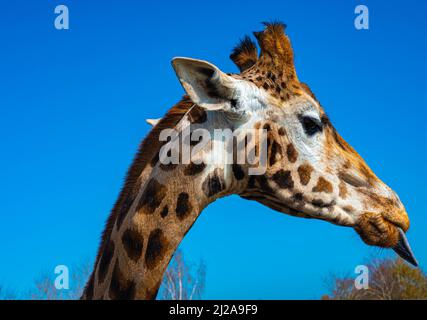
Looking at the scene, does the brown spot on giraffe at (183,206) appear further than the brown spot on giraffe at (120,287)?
Yes

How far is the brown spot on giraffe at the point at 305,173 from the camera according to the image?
14.8 ft

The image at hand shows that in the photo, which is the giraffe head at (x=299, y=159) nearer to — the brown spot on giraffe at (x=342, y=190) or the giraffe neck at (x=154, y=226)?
the brown spot on giraffe at (x=342, y=190)

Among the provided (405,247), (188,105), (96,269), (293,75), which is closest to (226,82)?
(188,105)

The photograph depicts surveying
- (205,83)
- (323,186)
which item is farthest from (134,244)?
(323,186)

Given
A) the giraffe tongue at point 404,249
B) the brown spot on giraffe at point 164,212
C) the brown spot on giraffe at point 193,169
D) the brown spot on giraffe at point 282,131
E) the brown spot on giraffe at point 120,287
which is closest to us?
the brown spot on giraffe at point 120,287

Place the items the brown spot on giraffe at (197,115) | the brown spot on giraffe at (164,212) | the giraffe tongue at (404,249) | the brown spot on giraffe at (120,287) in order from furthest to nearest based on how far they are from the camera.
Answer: the giraffe tongue at (404,249)
the brown spot on giraffe at (197,115)
the brown spot on giraffe at (164,212)
the brown spot on giraffe at (120,287)

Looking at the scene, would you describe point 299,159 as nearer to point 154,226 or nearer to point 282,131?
point 282,131

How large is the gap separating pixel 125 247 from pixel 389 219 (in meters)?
2.27

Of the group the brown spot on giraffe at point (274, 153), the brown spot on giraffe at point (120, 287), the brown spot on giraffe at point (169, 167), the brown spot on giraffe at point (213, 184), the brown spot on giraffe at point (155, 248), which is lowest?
the brown spot on giraffe at point (120, 287)

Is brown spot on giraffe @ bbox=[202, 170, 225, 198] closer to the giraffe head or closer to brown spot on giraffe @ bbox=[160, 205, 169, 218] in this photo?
the giraffe head

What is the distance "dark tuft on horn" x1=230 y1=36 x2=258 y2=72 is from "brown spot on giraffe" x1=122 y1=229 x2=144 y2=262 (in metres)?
2.11

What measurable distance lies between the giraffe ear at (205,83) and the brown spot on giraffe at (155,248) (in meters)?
1.01

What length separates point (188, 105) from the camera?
4688 millimetres

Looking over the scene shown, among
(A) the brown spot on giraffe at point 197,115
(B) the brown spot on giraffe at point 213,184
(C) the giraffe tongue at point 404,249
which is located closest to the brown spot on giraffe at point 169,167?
(B) the brown spot on giraffe at point 213,184
